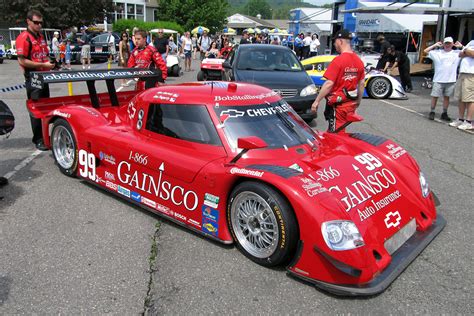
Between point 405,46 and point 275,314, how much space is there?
82.7ft

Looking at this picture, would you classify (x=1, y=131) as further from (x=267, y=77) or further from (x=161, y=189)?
(x=267, y=77)

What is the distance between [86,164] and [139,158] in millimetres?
1063

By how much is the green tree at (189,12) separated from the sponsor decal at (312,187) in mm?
60001

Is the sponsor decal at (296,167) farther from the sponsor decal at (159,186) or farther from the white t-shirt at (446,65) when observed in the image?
the white t-shirt at (446,65)

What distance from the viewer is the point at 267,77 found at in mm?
8742

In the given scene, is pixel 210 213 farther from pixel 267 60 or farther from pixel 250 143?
pixel 267 60

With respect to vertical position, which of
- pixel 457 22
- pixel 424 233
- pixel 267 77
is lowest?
pixel 424 233

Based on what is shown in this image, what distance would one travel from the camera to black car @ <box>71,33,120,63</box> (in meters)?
23.0

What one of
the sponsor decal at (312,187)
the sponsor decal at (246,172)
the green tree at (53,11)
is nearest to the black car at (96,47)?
the green tree at (53,11)

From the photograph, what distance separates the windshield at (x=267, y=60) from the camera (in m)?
9.39

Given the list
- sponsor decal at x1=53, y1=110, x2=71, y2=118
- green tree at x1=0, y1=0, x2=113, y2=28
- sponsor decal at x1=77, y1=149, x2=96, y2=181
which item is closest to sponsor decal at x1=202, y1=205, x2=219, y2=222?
sponsor decal at x1=77, y1=149, x2=96, y2=181

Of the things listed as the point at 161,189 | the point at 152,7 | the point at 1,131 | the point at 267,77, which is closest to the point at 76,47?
the point at 267,77

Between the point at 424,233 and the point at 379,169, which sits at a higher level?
the point at 379,169

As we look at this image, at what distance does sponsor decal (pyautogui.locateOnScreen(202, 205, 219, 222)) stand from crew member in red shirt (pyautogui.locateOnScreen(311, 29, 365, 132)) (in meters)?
2.30
